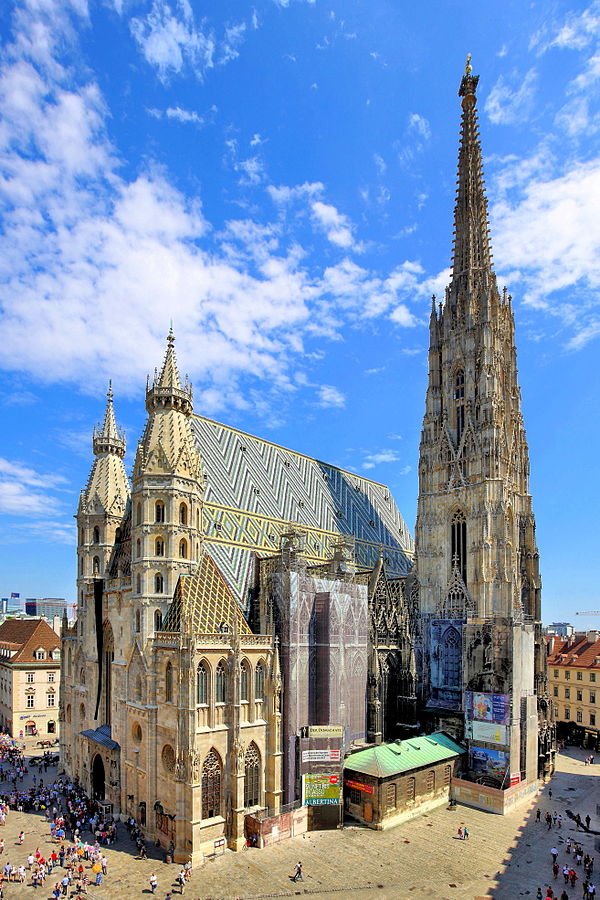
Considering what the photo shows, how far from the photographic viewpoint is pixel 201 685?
42.7 metres

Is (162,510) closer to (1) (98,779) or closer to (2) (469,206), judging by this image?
(1) (98,779)

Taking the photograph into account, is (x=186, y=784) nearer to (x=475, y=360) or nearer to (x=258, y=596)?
(x=258, y=596)

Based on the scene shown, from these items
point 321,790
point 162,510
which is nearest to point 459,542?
point 321,790

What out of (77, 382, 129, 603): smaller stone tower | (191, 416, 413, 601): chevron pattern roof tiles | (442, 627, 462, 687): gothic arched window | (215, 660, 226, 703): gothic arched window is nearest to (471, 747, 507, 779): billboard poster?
(442, 627, 462, 687): gothic arched window

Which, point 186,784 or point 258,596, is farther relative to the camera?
point 258,596

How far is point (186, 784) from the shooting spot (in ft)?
133

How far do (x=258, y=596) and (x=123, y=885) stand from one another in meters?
21.9

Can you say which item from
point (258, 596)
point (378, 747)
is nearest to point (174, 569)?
point (258, 596)

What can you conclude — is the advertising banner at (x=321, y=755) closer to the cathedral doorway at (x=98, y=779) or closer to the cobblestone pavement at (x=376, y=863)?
the cobblestone pavement at (x=376, y=863)

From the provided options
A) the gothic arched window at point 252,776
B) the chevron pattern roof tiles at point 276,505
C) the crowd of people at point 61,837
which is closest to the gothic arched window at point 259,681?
the gothic arched window at point 252,776

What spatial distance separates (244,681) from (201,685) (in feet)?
12.9

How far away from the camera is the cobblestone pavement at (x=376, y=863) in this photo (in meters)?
36.0

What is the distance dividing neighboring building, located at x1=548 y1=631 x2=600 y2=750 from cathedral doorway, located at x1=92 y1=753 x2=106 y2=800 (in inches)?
2322

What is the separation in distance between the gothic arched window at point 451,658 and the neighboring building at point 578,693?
27.5 metres
